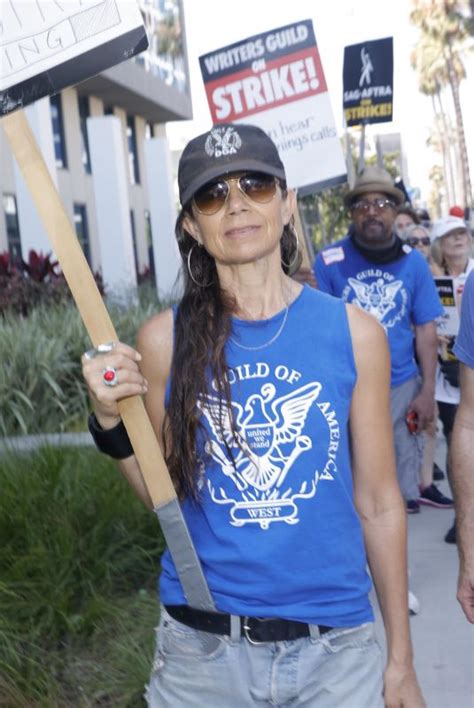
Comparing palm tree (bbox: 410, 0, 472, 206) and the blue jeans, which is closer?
the blue jeans

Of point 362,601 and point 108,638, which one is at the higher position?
point 362,601

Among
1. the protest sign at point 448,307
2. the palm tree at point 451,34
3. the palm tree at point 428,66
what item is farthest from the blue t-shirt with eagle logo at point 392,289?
the palm tree at point 428,66

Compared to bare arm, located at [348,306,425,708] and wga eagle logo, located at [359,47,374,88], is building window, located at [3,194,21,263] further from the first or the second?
bare arm, located at [348,306,425,708]

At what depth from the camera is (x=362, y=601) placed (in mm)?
2740

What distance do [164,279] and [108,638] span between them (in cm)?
1573

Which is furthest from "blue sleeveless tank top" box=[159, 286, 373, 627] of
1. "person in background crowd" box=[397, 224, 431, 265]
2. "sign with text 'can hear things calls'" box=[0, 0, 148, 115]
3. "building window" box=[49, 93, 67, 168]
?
"building window" box=[49, 93, 67, 168]

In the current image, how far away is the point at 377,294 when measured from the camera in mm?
6262

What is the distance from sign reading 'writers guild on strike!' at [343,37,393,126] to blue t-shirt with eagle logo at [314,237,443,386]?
6135mm

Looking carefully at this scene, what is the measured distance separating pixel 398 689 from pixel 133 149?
35458mm

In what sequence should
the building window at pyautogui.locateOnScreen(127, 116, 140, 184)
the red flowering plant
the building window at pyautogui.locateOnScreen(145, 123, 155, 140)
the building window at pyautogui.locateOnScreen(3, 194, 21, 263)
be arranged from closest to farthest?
1. the red flowering plant
2. the building window at pyautogui.locateOnScreen(3, 194, 21, 263)
3. the building window at pyautogui.locateOnScreen(127, 116, 140, 184)
4. the building window at pyautogui.locateOnScreen(145, 123, 155, 140)

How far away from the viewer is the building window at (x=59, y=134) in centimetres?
2980

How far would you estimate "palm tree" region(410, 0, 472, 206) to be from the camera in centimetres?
5462

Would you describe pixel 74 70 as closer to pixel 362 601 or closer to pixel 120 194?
pixel 362 601

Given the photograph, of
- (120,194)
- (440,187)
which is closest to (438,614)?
(120,194)
